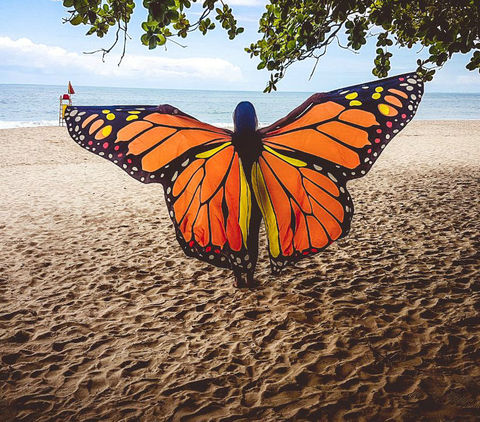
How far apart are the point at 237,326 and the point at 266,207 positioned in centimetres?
103

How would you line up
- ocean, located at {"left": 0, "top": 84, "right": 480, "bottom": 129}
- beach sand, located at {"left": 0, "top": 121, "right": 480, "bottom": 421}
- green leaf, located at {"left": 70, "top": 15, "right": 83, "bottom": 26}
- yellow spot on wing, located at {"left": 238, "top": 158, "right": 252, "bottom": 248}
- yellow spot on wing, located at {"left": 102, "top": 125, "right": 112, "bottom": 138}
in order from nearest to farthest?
beach sand, located at {"left": 0, "top": 121, "right": 480, "bottom": 421}, green leaf, located at {"left": 70, "top": 15, "right": 83, "bottom": 26}, yellow spot on wing, located at {"left": 102, "top": 125, "right": 112, "bottom": 138}, yellow spot on wing, located at {"left": 238, "top": 158, "right": 252, "bottom": 248}, ocean, located at {"left": 0, "top": 84, "right": 480, "bottom": 129}

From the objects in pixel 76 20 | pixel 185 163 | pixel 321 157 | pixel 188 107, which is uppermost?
pixel 188 107

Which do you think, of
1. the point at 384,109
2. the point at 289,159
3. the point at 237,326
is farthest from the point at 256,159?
the point at 237,326

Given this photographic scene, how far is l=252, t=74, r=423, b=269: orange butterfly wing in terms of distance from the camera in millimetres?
2752

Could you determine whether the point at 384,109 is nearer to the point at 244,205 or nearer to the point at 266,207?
the point at 266,207

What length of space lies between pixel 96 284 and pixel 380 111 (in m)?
3.17

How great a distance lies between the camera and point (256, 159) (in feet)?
9.52

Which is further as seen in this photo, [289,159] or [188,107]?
[188,107]

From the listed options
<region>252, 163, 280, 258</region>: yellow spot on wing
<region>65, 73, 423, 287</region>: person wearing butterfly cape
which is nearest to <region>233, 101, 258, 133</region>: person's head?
<region>65, 73, 423, 287</region>: person wearing butterfly cape

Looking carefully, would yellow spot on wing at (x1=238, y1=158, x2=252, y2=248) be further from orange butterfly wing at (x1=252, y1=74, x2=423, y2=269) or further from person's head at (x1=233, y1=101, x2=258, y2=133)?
person's head at (x1=233, y1=101, x2=258, y2=133)

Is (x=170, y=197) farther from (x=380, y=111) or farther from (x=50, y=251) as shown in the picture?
(x=50, y=251)

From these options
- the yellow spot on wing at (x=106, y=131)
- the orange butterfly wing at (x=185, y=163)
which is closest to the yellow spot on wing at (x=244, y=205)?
the orange butterfly wing at (x=185, y=163)

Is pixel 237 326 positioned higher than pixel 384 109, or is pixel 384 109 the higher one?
pixel 384 109

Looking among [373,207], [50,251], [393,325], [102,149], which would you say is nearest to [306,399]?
[393,325]
